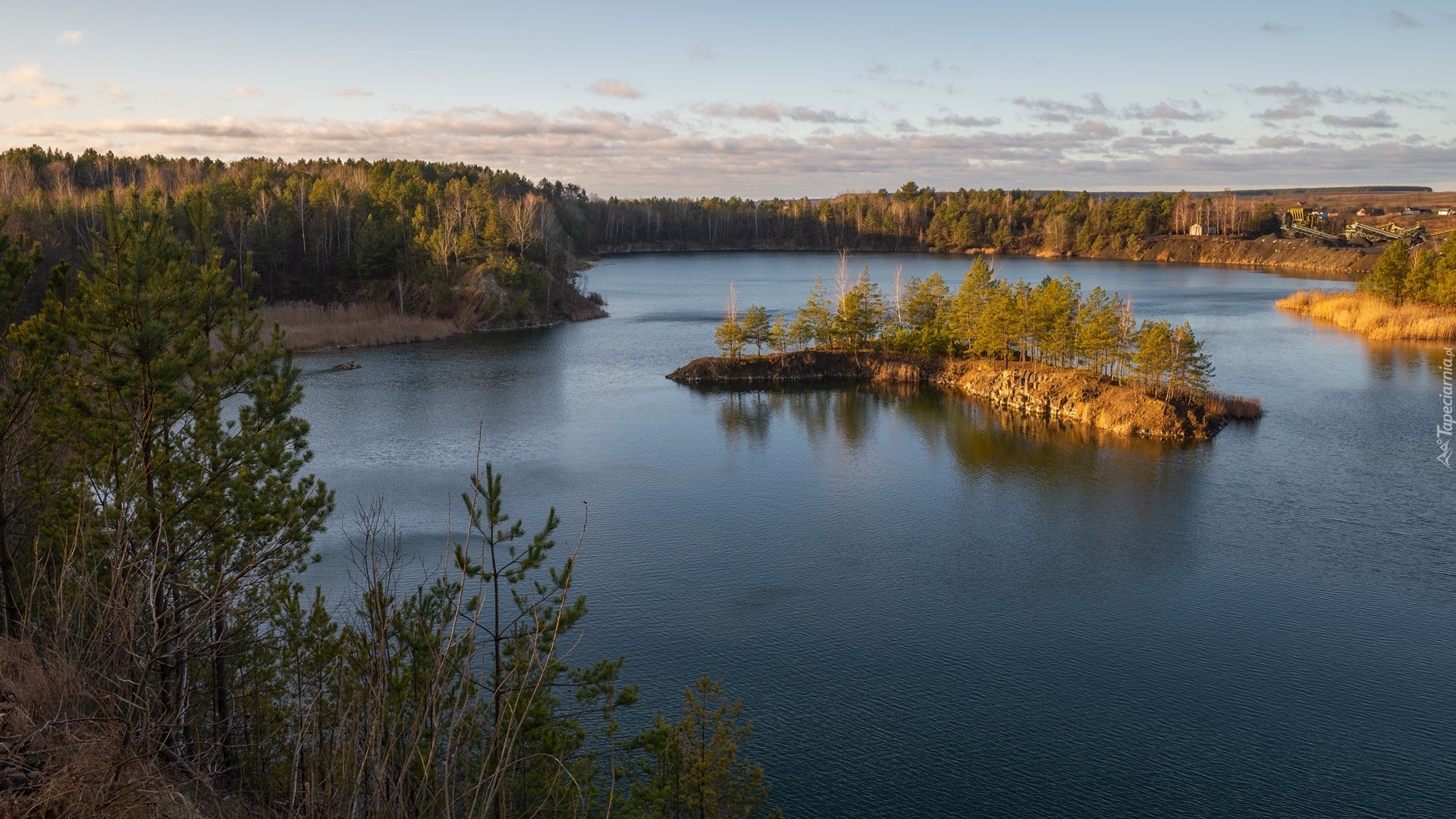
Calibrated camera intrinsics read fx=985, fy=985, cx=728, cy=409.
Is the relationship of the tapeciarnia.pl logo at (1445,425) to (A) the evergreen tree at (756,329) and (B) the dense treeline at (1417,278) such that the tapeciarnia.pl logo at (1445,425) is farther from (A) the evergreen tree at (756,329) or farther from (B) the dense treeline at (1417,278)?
(A) the evergreen tree at (756,329)

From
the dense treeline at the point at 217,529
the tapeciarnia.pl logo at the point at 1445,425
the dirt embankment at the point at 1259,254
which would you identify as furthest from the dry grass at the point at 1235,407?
the dirt embankment at the point at 1259,254

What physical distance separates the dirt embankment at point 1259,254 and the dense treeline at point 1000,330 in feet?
199

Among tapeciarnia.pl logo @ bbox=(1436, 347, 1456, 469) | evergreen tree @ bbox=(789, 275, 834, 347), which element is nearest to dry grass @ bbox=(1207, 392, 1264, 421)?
tapeciarnia.pl logo @ bbox=(1436, 347, 1456, 469)

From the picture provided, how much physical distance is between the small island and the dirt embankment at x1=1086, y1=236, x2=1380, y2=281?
6720 cm

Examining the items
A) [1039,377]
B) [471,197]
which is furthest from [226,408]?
[471,197]

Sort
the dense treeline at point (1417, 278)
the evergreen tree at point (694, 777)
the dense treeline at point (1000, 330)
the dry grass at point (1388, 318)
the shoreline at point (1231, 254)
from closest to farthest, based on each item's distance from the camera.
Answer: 1. the evergreen tree at point (694, 777)
2. the dense treeline at point (1000, 330)
3. the dry grass at point (1388, 318)
4. the dense treeline at point (1417, 278)
5. the shoreline at point (1231, 254)

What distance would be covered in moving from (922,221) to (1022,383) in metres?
124

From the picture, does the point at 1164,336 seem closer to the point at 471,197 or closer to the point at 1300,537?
the point at 1300,537

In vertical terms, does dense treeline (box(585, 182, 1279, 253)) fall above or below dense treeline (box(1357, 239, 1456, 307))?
above

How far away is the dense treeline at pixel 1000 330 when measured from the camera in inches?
1501

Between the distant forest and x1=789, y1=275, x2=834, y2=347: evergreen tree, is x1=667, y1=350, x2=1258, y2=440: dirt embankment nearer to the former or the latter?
x1=789, y1=275, x2=834, y2=347: evergreen tree

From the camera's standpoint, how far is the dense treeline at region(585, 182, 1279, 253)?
141 m

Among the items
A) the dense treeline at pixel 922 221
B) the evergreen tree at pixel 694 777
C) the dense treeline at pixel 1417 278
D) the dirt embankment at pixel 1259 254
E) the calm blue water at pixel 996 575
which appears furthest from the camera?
the dense treeline at pixel 922 221

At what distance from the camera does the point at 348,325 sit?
60.1 m
